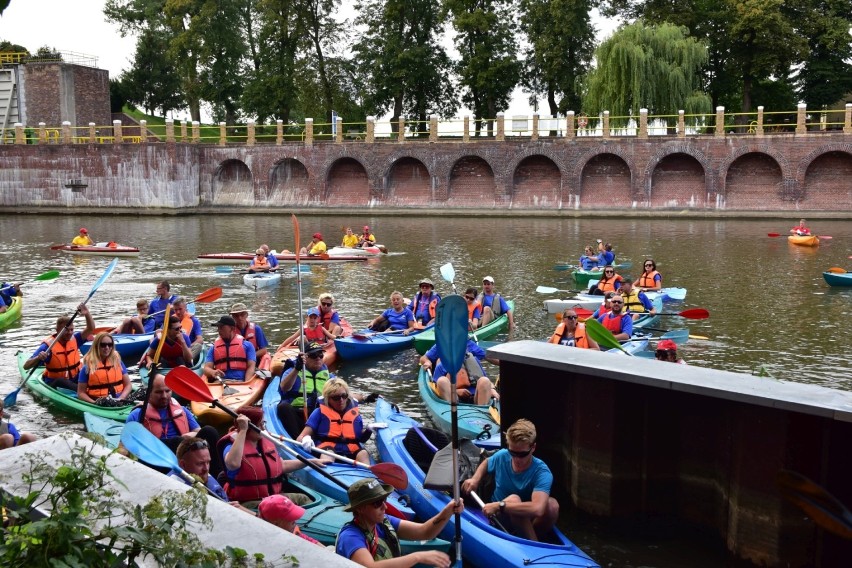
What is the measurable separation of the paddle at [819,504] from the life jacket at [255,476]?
17.2 feet

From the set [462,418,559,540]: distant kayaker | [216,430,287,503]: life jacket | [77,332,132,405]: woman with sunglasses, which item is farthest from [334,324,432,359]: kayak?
[462,418,559,540]: distant kayaker

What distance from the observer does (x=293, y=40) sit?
2005 inches

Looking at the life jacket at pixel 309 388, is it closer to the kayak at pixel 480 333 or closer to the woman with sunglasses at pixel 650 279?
the kayak at pixel 480 333

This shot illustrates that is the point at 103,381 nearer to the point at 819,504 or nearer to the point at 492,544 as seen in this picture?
the point at 492,544

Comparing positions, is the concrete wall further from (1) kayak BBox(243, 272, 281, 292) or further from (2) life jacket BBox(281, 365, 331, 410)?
(1) kayak BBox(243, 272, 281, 292)

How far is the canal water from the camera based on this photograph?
45.1 feet

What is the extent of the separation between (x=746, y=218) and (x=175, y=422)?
3538 centimetres

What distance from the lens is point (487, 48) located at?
47594 mm

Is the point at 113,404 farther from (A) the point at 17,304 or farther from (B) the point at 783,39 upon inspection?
(B) the point at 783,39

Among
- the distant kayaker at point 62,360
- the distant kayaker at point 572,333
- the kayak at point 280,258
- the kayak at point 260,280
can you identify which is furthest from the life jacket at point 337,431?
the kayak at point 280,258

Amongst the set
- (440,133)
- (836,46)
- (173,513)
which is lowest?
(173,513)

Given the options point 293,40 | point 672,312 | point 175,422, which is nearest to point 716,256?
point 672,312

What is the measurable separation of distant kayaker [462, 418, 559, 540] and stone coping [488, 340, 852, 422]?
124 centimetres

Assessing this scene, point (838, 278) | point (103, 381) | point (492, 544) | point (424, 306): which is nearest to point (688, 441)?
point (492, 544)
